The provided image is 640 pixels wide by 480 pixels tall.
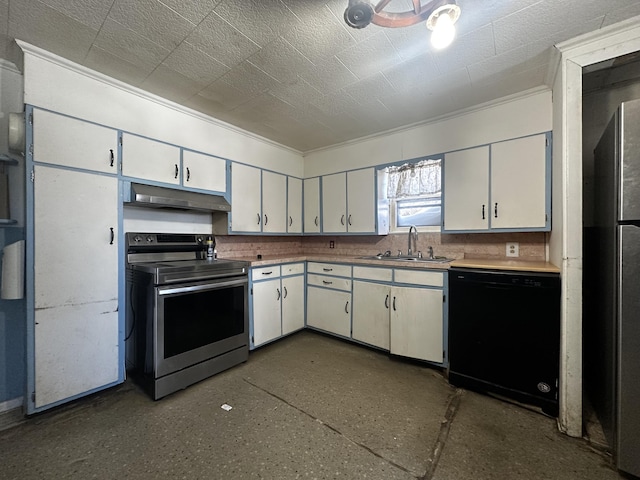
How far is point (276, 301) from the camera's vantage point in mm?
2971

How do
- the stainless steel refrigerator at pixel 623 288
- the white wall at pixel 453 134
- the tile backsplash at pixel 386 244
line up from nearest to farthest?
the stainless steel refrigerator at pixel 623 288 → the white wall at pixel 453 134 → the tile backsplash at pixel 386 244

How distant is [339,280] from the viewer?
9.88ft

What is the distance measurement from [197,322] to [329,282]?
1.46 m

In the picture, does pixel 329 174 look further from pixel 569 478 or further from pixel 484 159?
pixel 569 478

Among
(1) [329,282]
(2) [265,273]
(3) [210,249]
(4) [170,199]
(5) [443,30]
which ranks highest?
(5) [443,30]

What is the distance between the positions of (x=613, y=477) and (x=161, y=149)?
365 cm

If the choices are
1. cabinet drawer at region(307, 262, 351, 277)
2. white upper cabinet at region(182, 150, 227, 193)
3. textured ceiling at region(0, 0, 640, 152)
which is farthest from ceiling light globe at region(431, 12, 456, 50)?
white upper cabinet at region(182, 150, 227, 193)

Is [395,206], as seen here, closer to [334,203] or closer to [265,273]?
[334,203]

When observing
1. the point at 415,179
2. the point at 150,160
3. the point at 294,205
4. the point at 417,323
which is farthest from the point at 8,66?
the point at 417,323

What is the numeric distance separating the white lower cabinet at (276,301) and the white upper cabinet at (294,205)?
64cm

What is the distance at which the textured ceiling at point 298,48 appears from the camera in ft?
4.76

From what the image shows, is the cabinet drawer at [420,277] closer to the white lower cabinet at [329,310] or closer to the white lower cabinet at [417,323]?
the white lower cabinet at [417,323]

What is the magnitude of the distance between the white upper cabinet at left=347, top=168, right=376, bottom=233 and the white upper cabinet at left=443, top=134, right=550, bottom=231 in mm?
819

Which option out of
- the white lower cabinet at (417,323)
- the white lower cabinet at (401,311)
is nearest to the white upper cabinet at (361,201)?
the white lower cabinet at (401,311)
